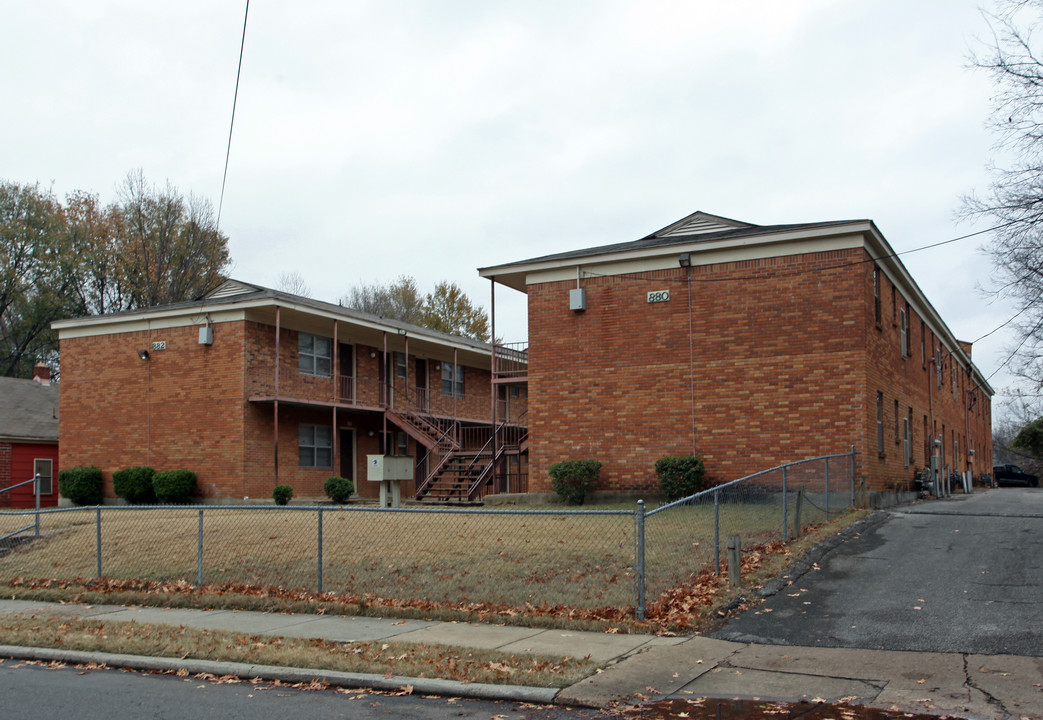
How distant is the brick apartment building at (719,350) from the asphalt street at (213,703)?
45.4 feet

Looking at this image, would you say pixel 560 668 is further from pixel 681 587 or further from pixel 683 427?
pixel 683 427

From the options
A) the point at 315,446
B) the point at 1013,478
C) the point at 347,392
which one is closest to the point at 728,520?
the point at 315,446

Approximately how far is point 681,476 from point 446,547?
7.46 meters

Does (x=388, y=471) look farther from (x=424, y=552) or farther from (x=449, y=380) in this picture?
(x=449, y=380)

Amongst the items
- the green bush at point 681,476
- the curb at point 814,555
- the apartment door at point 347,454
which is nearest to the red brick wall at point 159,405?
the apartment door at point 347,454

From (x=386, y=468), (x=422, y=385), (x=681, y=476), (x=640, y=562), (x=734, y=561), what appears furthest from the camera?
(x=422, y=385)

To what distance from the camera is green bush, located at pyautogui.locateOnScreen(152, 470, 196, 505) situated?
26250 mm

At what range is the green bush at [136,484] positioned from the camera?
88.7 ft

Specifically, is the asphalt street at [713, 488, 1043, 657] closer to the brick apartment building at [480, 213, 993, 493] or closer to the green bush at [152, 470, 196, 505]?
the brick apartment building at [480, 213, 993, 493]

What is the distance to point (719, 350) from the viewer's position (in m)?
20.5

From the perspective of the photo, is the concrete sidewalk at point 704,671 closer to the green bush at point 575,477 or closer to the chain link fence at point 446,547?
the chain link fence at point 446,547

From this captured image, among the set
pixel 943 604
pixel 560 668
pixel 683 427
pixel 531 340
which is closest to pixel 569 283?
pixel 531 340

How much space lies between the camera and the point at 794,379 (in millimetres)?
19797

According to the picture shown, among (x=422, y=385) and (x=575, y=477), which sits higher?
(x=422, y=385)
